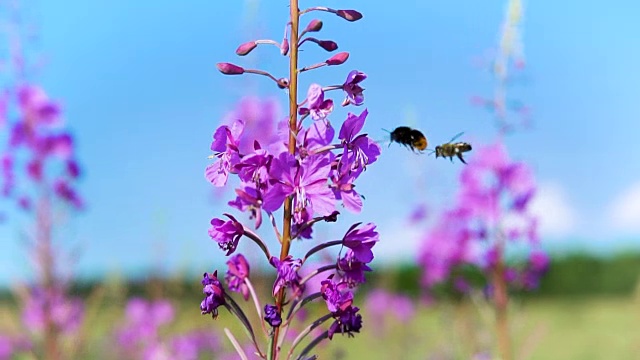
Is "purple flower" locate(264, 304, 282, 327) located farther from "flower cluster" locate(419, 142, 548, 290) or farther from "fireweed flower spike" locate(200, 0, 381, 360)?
"flower cluster" locate(419, 142, 548, 290)

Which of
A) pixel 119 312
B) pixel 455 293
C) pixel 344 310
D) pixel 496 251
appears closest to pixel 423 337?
pixel 455 293

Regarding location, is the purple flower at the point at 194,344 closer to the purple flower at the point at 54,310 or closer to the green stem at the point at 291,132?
the purple flower at the point at 54,310

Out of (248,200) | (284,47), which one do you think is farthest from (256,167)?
(284,47)

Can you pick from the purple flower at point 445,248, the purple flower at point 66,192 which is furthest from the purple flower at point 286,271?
the purple flower at point 66,192

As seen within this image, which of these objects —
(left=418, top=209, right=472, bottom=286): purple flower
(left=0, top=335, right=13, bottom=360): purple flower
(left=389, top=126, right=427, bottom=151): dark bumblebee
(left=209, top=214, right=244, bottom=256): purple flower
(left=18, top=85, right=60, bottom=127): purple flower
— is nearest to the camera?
(left=209, top=214, right=244, bottom=256): purple flower

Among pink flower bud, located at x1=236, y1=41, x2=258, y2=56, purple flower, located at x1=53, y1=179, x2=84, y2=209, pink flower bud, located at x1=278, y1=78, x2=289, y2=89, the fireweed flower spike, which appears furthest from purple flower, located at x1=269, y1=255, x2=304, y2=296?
purple flower, located at x1=53, y1=179, x2=84, y2=209

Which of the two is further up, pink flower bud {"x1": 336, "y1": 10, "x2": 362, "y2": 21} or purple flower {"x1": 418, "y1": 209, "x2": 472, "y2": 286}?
purple flower {"x1": 418, "y1": 209, "x2": 472, "y2": 286}

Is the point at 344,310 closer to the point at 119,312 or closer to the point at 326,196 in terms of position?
the point at 326,196
